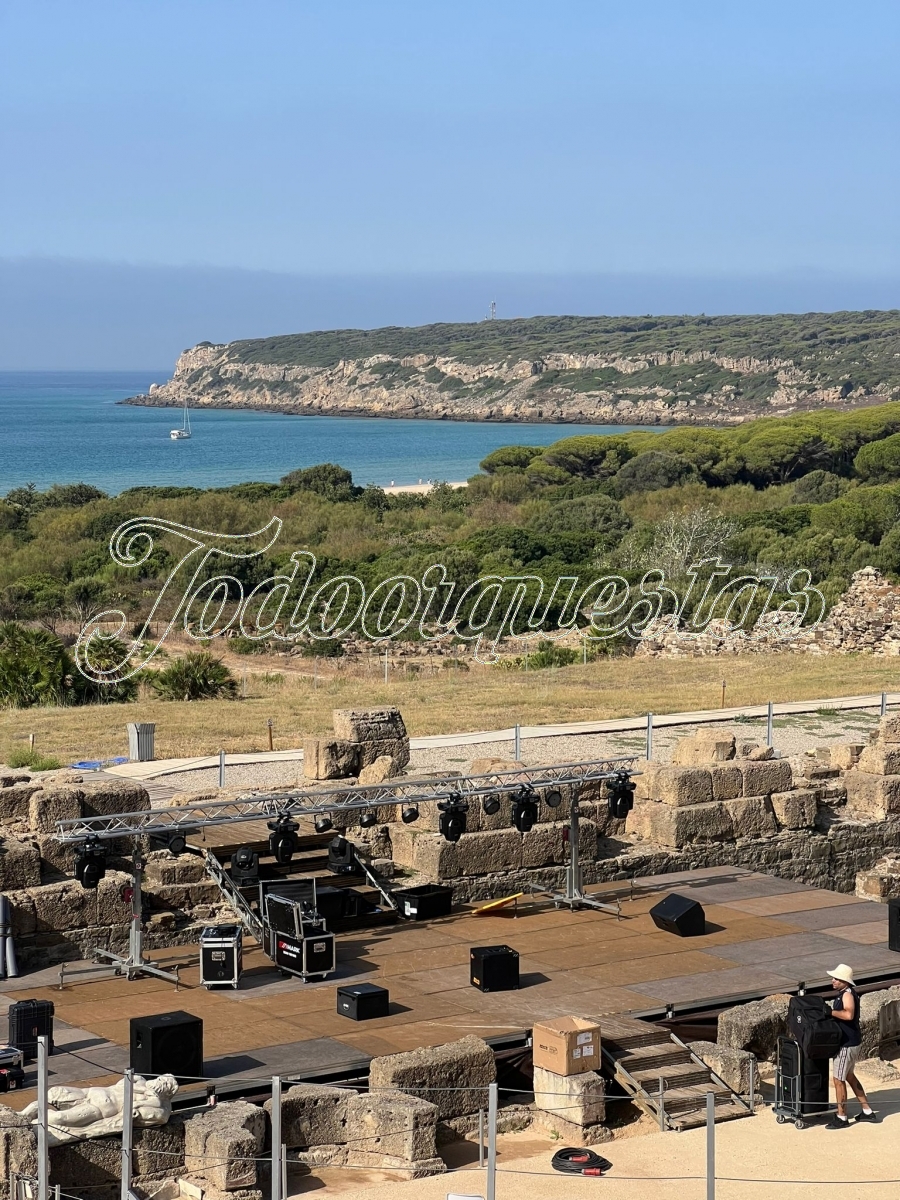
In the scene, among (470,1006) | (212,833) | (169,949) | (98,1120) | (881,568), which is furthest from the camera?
(881,568)

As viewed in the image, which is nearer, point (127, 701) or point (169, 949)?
point (169, 949)

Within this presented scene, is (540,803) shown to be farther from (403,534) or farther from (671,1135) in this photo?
(403,534)

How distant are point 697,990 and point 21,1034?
798 cm

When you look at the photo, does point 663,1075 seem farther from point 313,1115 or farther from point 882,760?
point 882,760

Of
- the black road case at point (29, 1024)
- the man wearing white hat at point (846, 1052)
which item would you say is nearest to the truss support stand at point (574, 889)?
the man wearing white hat at point (846, 1052)

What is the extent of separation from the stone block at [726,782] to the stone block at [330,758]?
5.77 m

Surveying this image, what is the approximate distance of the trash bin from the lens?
34.2m

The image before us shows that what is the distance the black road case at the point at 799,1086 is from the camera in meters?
17.4

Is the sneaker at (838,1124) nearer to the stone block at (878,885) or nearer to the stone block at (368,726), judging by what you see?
the stone block at (878,885)

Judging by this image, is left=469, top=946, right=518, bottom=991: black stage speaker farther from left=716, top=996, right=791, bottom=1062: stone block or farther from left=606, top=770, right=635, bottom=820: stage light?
left=606, top=770, right=635, bottom=820: stage light

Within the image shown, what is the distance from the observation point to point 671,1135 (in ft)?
57.1

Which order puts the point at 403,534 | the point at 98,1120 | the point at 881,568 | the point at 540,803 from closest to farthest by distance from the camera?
the point at 98,1120 → the point at 540,803 → the point at 881,568 → the point at 403,534

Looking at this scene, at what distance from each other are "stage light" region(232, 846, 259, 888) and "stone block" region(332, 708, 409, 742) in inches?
179

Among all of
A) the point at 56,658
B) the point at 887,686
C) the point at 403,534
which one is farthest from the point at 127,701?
the point at 403,534
